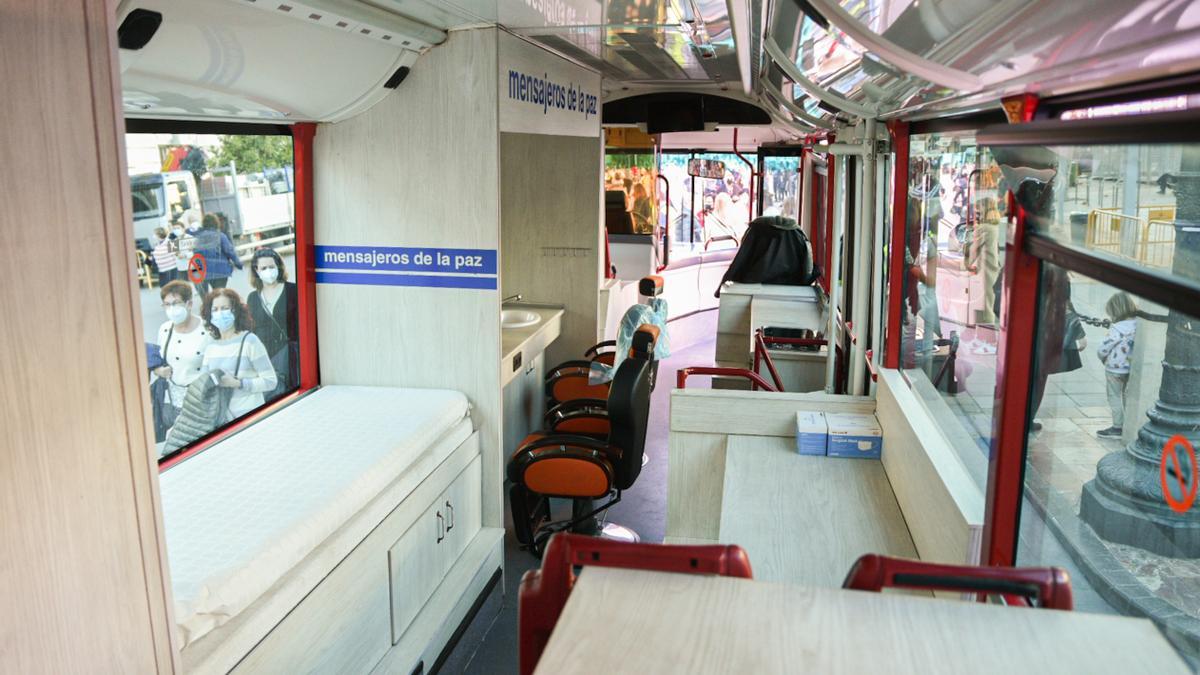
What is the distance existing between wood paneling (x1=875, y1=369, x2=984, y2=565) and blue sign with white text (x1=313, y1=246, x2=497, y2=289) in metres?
1.65

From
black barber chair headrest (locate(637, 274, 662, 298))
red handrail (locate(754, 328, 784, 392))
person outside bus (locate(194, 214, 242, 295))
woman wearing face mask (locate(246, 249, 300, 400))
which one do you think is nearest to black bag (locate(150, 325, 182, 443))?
person outside bus (locate(194, 214, 242, 295))

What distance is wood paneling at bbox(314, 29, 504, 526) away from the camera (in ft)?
12.6

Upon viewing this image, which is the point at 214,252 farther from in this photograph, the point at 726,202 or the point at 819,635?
the point at 726,202

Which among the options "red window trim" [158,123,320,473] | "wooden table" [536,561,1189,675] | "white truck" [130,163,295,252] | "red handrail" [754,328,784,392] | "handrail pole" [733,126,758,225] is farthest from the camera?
"handrail pole" [733,126,758,225]

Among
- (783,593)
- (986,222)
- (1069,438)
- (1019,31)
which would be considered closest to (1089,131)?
(1019,31)

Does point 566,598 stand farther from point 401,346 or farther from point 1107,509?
point 401,346

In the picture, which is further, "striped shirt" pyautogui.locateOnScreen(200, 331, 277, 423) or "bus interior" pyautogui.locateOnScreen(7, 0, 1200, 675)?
"striped shirt" pyautogui.locateOnScreen(200, 331, 277, 423)

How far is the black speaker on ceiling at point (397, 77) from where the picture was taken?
3.79m

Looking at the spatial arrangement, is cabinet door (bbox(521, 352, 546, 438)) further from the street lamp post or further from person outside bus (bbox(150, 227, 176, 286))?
the street lamp post

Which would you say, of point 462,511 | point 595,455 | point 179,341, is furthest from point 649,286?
point 179,341

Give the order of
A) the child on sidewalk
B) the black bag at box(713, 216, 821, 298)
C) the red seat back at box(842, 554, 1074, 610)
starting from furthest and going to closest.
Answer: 1. the black bag at box(713, 216, 821, 298)
2. the child on sidewalk
3. the red seat back at box(842, 554, 1074, 610)

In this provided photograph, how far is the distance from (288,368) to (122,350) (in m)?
2.28

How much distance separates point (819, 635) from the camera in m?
1.22

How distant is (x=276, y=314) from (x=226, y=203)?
0.63 metres
